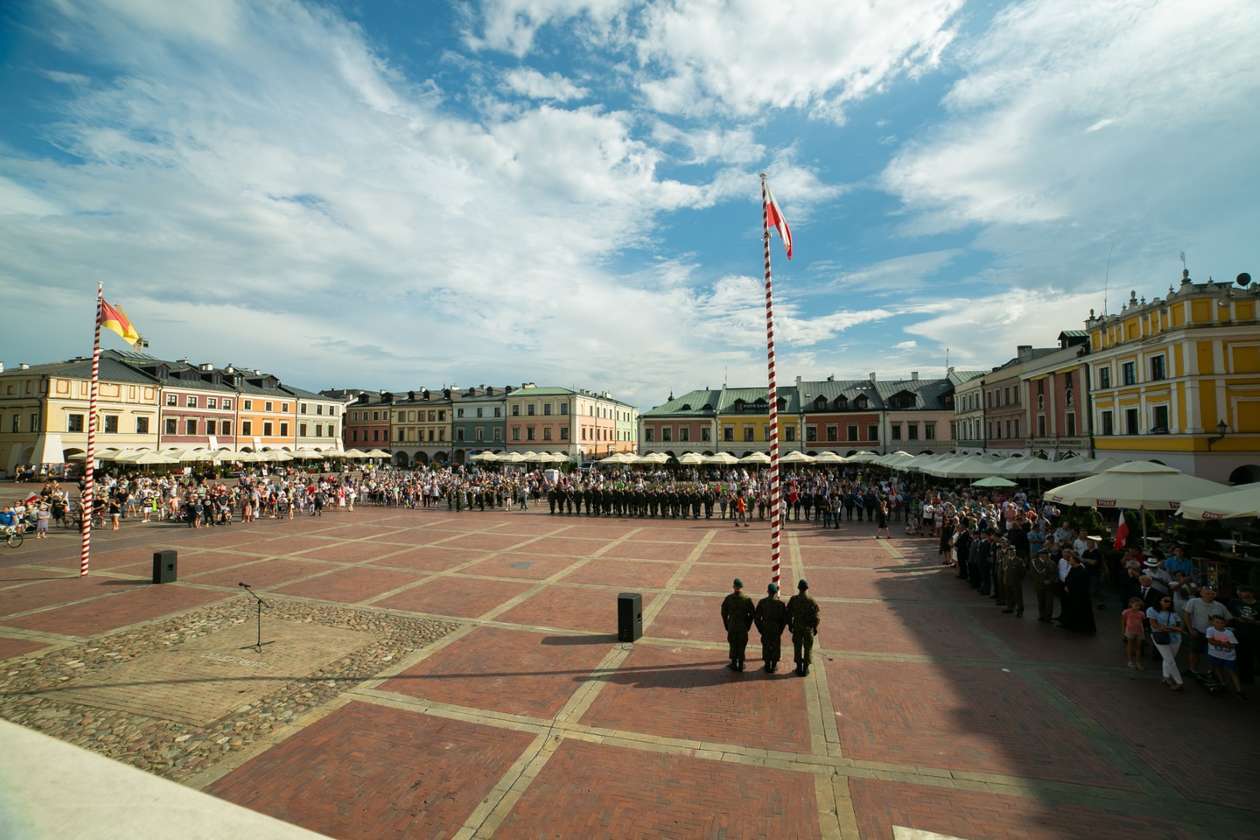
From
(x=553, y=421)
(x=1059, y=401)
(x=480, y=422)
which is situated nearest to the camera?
(x=1059, y=401)

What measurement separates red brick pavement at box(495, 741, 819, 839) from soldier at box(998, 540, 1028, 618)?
8803 millimetres

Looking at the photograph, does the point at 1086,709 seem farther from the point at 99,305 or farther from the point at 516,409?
the point at 516,409

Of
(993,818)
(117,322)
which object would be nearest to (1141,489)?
(993,818)

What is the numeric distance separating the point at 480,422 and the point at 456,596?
190 ft

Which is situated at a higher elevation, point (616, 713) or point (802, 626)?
point (802, 626)

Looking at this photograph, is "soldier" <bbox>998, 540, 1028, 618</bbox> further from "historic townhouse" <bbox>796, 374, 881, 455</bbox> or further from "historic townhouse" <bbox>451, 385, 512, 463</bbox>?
"historic townhouse" <bbox>451, 385, 512, 463</bbox>

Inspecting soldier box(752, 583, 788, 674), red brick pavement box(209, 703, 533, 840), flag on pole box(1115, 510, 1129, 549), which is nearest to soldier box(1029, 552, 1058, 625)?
flag on pole box(1115, 510, 1129, 549)

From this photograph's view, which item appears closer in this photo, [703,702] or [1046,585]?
[703,702]

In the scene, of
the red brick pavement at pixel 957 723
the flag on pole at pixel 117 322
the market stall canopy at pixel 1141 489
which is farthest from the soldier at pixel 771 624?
the flag on pole at pixel 117 322

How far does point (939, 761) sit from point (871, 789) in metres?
1.13

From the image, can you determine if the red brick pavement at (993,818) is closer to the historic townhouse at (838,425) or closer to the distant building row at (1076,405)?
the distant building row at (1076,405)

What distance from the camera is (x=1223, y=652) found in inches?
318

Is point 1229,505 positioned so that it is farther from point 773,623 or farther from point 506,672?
point 506,672

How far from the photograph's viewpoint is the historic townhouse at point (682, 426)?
57.8 metres
